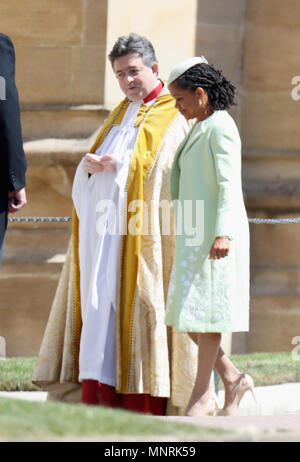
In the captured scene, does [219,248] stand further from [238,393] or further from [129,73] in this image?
[129,73]

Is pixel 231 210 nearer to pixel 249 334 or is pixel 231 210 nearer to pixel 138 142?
pixel 138 142

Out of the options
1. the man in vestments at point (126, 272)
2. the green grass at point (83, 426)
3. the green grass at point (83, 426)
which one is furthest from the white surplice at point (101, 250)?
the green grass at point (83, 426)

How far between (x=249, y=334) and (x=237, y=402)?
10.7 ft

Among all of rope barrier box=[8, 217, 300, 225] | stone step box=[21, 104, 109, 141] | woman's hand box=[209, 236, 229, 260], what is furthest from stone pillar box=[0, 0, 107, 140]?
woman's hand box=[209, 236, 229, 260]

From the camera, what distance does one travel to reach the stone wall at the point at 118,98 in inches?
326

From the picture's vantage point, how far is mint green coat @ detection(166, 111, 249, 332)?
520 centimetres

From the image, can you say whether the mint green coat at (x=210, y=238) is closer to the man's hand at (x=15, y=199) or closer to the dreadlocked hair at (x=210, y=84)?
the dreadlocked hair at (x=210, y=84)

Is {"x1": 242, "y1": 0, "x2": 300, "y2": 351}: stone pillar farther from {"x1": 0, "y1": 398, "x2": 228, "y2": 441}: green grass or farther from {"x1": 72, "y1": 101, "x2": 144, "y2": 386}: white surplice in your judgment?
{"x1": 0, "y1": 398, "x2": 228, "y2": 441}: green grass

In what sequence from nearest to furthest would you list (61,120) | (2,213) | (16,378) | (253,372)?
(2,213) < (16,378) < (253,372) < (61,120)

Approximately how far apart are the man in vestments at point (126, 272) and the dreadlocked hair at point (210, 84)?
510mm

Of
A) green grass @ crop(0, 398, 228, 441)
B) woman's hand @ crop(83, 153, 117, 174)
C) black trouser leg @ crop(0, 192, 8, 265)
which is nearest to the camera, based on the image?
green grass @ crop(0, 398, 228, 441)

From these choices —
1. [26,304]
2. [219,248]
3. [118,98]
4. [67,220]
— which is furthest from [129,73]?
[26,304]

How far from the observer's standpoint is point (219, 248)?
5.09 metres

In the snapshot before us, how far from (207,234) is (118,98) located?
3221mm
